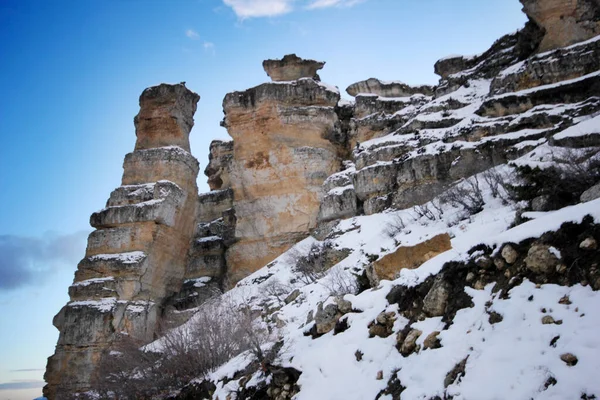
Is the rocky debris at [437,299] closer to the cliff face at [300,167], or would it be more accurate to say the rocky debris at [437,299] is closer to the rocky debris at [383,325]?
the rocky debris at [383,325]

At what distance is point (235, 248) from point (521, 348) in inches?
1168

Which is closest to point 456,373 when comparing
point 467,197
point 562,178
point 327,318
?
point 327,318

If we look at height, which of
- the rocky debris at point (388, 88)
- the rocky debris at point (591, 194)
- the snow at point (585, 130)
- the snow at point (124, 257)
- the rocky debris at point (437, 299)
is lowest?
the rocky debris at point (437, 299)

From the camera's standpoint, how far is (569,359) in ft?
16.4

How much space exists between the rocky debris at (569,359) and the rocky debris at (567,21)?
26046 mm

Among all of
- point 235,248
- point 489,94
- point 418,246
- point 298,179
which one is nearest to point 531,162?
point 418,246

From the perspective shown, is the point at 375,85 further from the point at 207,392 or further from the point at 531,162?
the point at 207,392

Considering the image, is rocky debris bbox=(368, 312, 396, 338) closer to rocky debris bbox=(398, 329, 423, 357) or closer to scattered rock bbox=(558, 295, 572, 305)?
rocky debris bbox=(398, 329, 423, 357)

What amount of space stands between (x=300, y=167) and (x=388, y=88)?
1084 cm

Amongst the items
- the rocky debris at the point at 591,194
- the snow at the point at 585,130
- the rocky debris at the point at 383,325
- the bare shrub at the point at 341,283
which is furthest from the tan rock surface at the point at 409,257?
the snow at the point at 585,130

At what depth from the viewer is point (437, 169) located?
2284 centimetres

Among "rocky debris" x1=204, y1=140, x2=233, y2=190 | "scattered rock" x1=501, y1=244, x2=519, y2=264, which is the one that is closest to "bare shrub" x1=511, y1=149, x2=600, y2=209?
"scattered rock" x1=501, y1=244, x2=519, y2=264

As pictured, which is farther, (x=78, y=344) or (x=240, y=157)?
(x=240, y=157)

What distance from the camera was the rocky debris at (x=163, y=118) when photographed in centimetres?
3628
